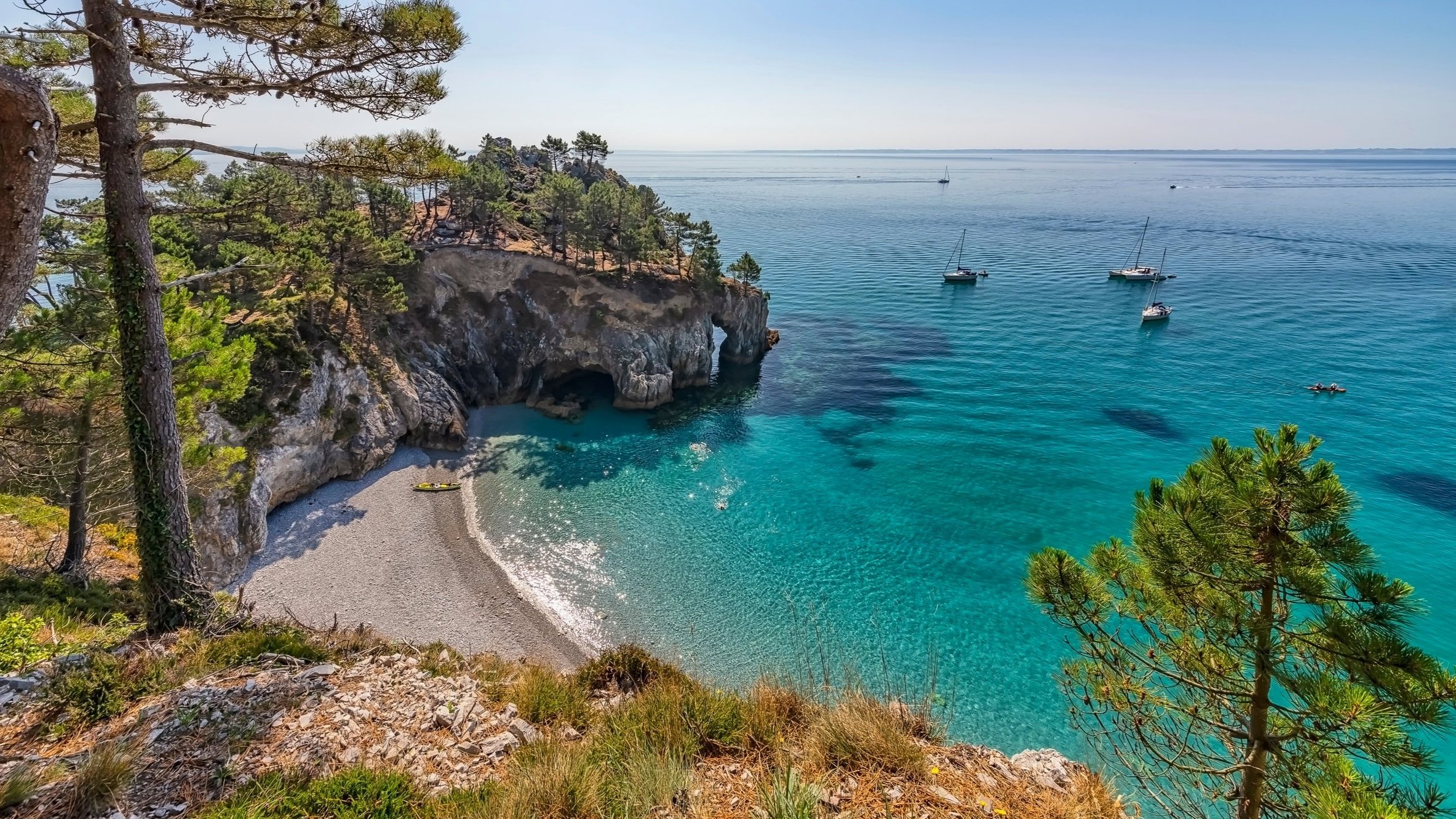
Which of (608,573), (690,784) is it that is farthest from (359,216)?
(690,784)

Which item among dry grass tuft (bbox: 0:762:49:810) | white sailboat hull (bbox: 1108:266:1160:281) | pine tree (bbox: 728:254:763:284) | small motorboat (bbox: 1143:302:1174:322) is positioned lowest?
dry grass tuft (bbox: 0:762:49:810)

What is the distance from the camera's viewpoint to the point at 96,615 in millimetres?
10898

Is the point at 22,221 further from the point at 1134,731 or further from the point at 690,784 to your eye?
the point at 1134,731

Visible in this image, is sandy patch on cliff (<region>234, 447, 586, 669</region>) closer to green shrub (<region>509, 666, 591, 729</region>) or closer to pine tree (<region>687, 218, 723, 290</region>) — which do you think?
green shrub (<region>509, 666, 591, 729</region>)

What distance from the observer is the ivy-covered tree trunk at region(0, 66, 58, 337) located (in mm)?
4410

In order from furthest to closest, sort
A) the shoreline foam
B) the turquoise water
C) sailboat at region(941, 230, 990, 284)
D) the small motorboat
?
sailboat at region(941, 230, 990, 284), the small motorboat, the turquoise water, the shoreline foam

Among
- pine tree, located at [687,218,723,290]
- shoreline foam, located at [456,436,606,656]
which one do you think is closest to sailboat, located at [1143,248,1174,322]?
pine tree, located at [687,218,723,290]

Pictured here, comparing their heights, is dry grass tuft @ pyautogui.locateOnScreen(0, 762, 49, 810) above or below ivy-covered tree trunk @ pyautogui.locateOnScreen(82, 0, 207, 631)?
below

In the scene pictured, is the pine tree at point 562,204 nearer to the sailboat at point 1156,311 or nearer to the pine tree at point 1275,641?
the pine tree at point 1275,641

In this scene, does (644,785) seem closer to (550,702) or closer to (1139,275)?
(550,702)

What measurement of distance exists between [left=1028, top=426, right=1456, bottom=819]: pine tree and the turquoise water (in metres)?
13.2

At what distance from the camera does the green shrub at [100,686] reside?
6.68 metres

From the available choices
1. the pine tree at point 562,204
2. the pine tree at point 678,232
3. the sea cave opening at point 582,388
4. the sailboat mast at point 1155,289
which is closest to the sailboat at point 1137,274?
the sailboat mast at point 1155,289

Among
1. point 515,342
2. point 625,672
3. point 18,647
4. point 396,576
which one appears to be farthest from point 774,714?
point 515,342
